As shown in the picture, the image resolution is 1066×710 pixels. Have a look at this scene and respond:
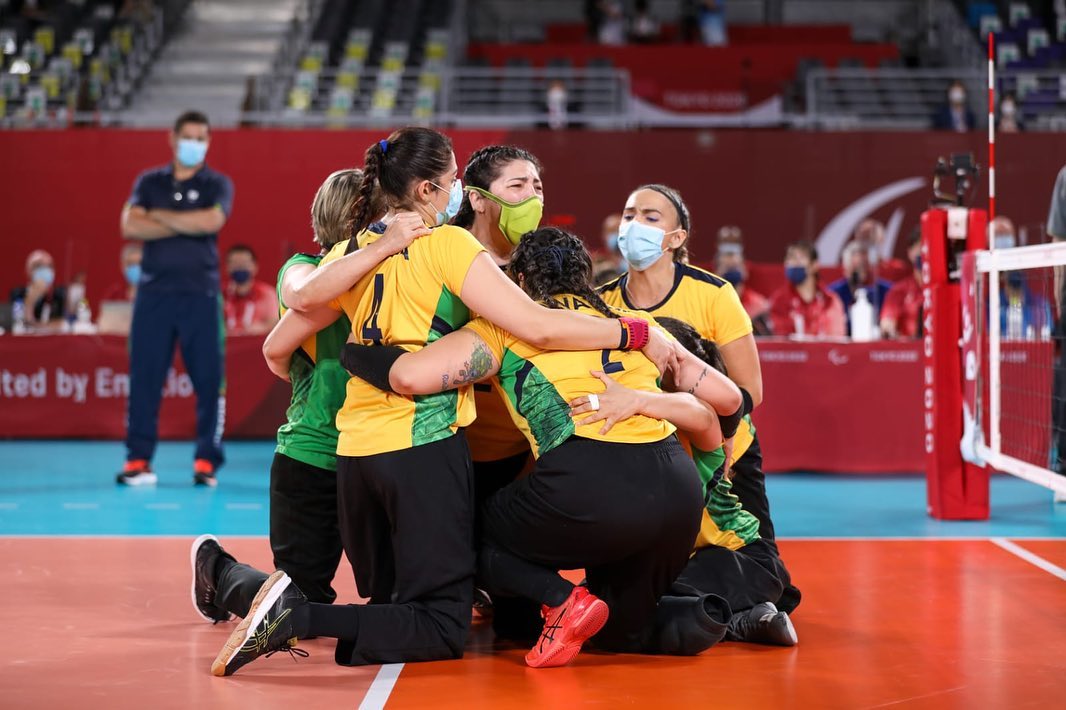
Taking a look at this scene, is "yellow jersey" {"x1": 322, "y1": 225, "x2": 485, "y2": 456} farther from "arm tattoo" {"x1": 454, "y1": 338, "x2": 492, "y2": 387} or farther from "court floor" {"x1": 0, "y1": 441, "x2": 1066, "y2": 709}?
"court floor" {"x1": 0, "y1": 441, "x2": 1066, "y2": 709}

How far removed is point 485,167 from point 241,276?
24.5 ft

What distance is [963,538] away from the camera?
6.40 meters

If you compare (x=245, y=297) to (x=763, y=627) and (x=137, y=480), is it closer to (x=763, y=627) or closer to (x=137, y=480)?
(x=137, y=480)

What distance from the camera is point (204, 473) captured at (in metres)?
8.27

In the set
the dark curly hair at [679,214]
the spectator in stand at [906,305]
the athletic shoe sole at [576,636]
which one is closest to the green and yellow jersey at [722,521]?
the athletic shoe sole at [576,636]

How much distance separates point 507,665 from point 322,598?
0.86 meters

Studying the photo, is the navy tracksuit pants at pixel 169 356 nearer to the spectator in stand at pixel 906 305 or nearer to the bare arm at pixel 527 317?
the bare arm at pixel 527 317

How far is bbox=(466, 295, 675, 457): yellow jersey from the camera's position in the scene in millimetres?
3928

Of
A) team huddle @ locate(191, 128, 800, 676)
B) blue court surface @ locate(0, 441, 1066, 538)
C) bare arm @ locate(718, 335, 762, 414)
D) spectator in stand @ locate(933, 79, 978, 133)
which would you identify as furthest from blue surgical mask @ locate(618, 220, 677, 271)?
spectator in stand @ locate(933, 79, 978, 133)

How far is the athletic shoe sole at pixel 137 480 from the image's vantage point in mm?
8266

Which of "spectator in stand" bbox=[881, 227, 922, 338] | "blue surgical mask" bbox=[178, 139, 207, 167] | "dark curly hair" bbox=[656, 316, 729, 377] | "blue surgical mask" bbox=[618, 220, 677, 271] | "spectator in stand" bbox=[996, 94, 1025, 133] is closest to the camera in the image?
"dark curly hair" bbox=[656, 316, 729, 377]

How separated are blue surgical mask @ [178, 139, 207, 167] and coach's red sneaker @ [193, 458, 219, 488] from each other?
1948 mm

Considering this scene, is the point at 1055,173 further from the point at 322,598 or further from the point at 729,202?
the point at 322,598

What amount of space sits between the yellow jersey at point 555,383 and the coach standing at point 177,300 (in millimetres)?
4746
